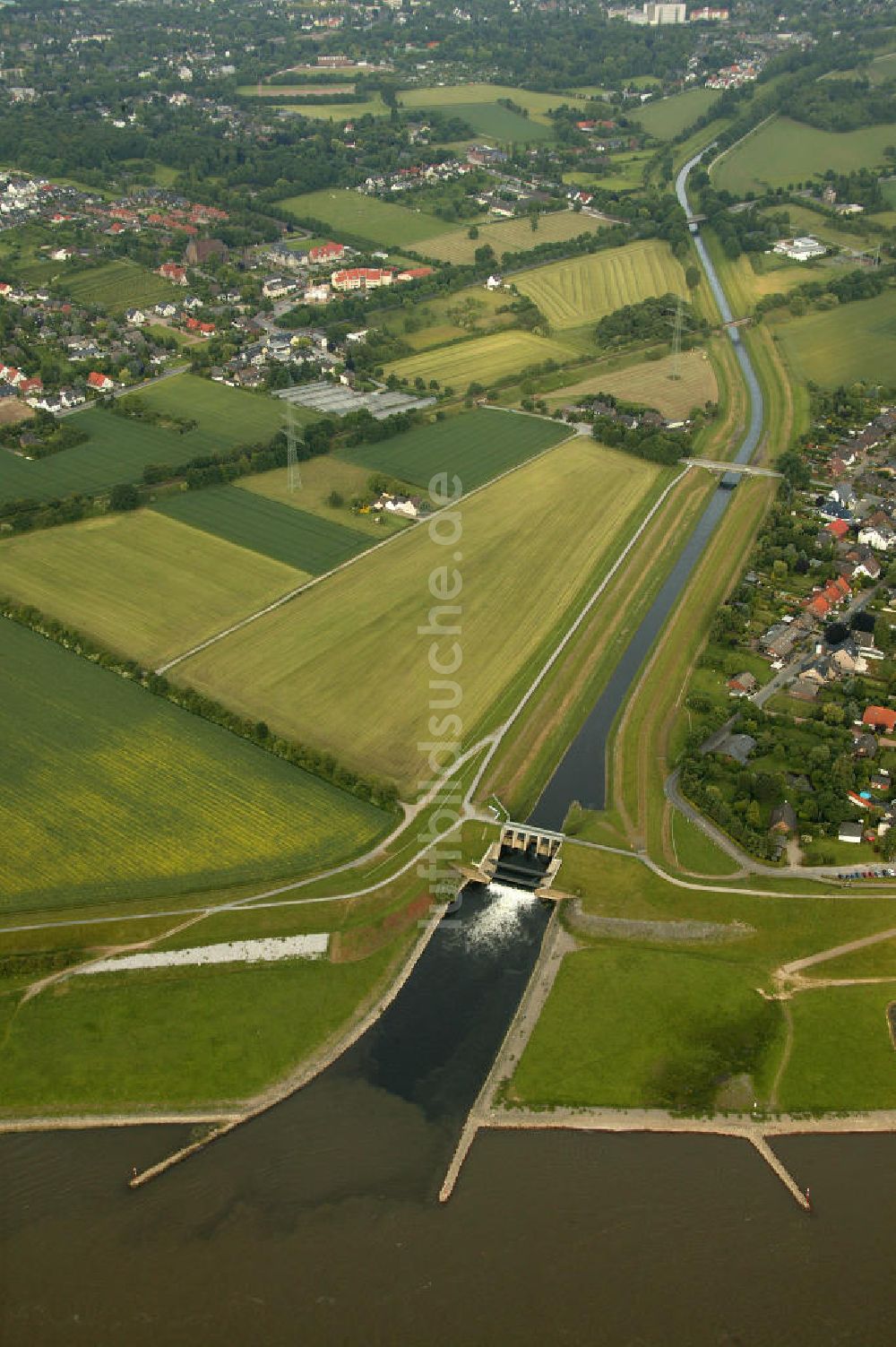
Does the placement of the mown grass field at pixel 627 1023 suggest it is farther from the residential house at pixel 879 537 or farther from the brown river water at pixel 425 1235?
the residential house at pixel 879 537

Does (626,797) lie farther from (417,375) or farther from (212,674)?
(417,375)

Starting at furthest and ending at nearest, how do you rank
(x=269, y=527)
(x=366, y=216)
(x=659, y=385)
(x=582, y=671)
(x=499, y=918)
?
(x=366, y=216), (x=659, y=385), (x=269, y=527), (x=582, y=671), (x=499, y=918)

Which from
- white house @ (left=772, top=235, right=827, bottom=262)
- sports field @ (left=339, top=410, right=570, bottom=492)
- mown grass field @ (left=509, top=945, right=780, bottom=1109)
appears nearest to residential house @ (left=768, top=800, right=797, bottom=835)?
mown grass field @ (left=509, top=945, right=780, bottom=1109)

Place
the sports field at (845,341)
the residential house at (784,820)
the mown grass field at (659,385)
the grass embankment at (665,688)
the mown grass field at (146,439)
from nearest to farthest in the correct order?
1. the residential house at (784,820)
2. the grass embankment at (665,688)
3. the mown grass field at (146,439)
4. the mown grass field at (659,385)
5. the sports field at (845,341)

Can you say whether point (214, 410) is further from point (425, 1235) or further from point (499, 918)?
point (425, 1235)

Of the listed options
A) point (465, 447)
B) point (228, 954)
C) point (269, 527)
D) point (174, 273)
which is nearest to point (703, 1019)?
point (228, 954)

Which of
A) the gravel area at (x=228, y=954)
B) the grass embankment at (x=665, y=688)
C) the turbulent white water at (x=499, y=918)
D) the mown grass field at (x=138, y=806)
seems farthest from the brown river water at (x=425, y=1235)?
the grass embankment at (x=665, y=688)
